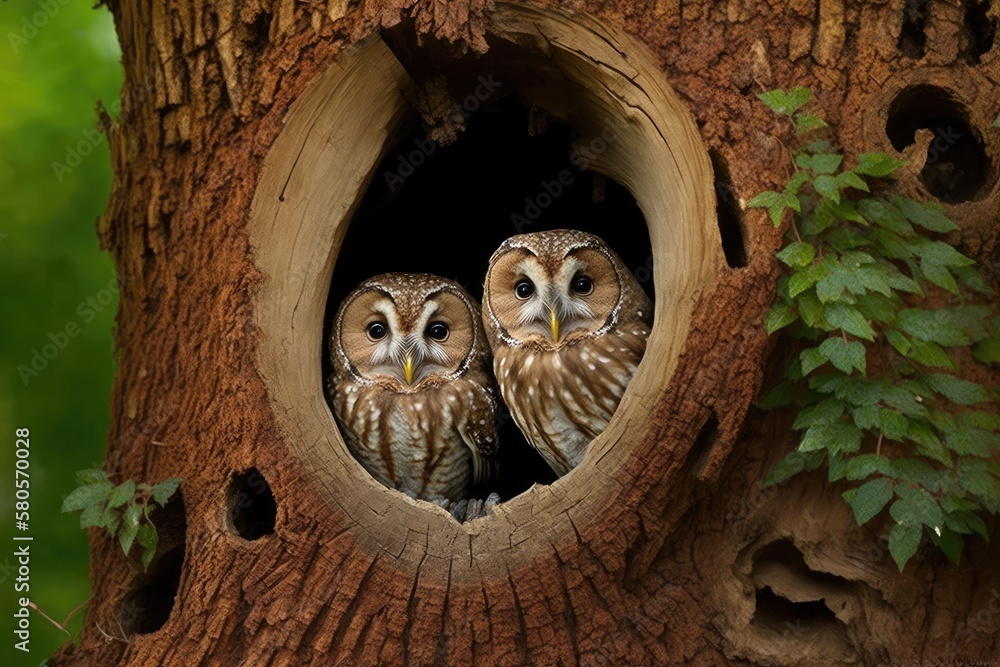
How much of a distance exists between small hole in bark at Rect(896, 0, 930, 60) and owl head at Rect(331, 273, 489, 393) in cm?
189

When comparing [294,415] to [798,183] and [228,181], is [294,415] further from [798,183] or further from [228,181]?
[798,183]

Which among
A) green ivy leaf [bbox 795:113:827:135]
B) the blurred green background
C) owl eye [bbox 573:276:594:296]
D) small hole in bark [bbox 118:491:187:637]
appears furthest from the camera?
the blurred green background

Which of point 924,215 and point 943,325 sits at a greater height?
point 924,215

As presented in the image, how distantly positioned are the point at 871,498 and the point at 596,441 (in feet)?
2.71

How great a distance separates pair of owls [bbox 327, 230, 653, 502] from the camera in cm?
366

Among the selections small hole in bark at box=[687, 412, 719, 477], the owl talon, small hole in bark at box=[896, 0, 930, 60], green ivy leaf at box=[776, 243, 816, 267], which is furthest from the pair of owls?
small hole in bark at box=[896, 0, 930, 60]

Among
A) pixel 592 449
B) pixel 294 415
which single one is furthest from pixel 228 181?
pixel 592 449

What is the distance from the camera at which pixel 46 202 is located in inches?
192

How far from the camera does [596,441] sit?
3.07 m

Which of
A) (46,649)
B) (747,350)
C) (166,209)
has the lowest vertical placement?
(46,649)

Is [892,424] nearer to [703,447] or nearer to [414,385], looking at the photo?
[703,447]

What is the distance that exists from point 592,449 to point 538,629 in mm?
582

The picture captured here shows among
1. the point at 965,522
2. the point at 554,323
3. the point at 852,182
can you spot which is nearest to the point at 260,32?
the point at 554,323

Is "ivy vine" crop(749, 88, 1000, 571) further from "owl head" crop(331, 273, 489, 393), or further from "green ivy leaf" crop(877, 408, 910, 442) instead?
"owl head" crop(331, 273, 489, 393)
